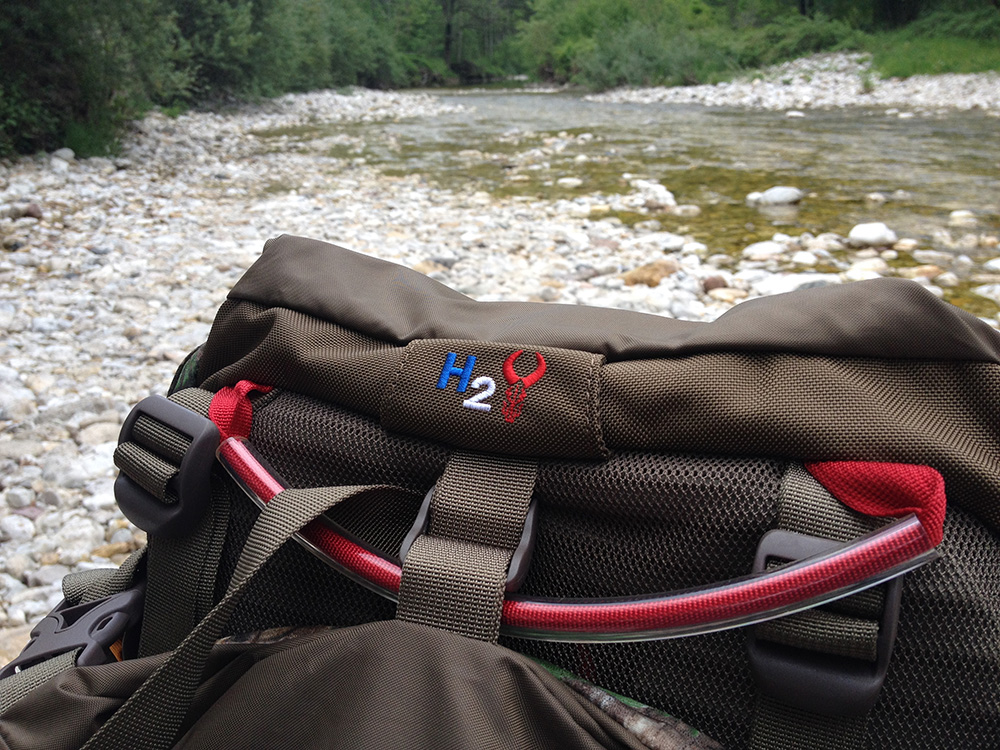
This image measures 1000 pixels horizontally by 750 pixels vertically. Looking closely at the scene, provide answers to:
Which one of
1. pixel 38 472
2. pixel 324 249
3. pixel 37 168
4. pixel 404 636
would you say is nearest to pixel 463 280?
pixel 38 472

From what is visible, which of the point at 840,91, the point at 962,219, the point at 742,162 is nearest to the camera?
the point at 962,219

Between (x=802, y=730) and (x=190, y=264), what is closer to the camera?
(x=802, y=730)

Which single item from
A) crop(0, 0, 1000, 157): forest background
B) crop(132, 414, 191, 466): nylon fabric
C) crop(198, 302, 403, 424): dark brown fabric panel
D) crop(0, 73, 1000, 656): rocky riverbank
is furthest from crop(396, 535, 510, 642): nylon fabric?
crop(0, 0, 1000, 157): forest background

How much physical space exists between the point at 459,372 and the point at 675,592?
321 millimetres

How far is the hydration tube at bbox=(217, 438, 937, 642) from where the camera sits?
2.08 feet

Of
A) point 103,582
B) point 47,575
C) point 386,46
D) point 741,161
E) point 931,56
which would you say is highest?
point 103,582

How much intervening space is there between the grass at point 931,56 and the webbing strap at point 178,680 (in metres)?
16.7

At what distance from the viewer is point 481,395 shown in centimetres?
83

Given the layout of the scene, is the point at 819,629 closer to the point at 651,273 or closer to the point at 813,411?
the point at 813,411

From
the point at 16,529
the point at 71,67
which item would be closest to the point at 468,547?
the point at 16,529

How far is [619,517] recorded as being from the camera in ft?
2.57

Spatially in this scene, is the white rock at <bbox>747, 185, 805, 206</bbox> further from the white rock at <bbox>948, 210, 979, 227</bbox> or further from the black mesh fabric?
the black mesh fabric

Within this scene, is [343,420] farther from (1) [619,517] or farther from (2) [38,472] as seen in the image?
(2) [38,472]

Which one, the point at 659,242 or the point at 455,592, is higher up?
the point at 455,592
